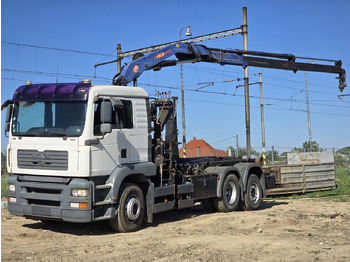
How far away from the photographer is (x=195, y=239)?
31.6 feet

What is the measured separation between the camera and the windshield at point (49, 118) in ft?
33.3

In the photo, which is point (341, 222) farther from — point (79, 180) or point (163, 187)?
point (79, 180)

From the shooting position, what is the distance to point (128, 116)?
11148 mm

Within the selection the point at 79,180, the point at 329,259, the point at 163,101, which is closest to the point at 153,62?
the point at 163,101

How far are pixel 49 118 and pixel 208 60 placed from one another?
6477 millimetres

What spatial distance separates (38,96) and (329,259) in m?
6.71

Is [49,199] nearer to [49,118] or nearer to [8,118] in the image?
[49,118]

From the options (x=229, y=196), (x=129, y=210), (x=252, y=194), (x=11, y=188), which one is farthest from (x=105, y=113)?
(x=252, y=194)

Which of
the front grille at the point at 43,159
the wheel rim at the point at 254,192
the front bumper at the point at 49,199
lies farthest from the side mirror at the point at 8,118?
the wheel rim at the point at 254,192

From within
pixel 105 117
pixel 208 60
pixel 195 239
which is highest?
pixel 208 60

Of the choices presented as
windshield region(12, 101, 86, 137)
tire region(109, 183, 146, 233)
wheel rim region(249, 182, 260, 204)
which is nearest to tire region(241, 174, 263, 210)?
wheel rim region(249, 182, 260, 204)

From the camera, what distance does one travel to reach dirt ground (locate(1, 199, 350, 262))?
26.8ft

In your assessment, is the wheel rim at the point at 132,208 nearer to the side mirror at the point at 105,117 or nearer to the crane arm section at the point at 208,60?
the side mirror at the point at 105,117

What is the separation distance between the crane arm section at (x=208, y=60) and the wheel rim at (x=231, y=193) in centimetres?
386
